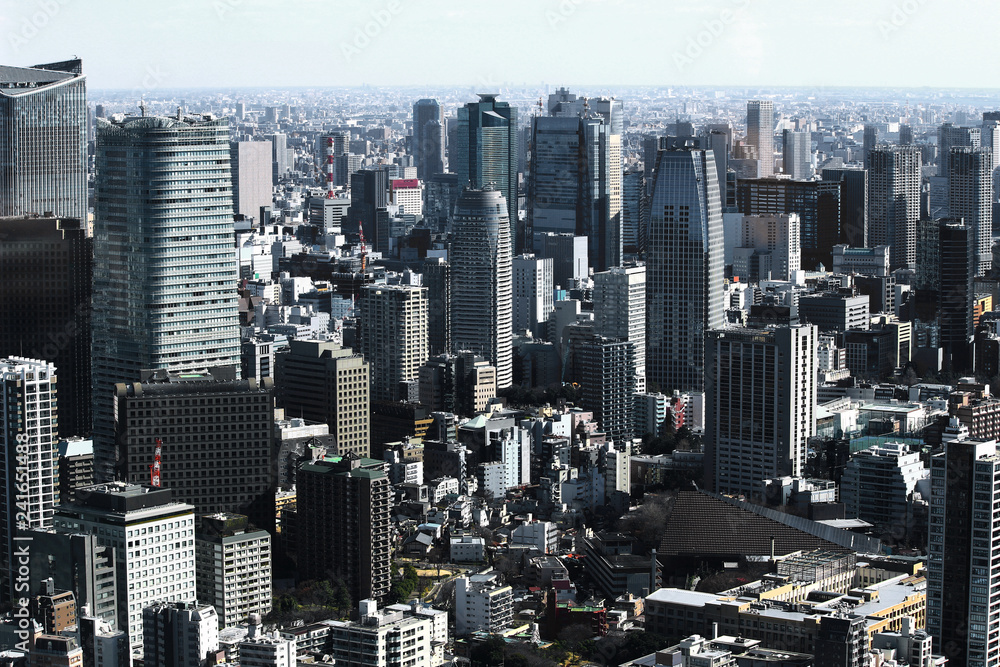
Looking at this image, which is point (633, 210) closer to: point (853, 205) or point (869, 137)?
point (853, 205)

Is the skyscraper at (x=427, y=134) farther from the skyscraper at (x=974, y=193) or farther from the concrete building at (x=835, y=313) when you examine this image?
the concrete building at (x=835, y=313)

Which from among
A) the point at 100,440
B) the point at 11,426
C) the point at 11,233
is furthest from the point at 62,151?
the point at 11,426

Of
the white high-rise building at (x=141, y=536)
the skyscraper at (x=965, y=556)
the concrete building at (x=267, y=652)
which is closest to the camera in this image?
the concrete building at (x=267, y=652)

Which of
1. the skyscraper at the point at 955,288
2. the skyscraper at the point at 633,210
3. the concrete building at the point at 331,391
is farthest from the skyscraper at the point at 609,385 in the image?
the skyscraper at the point at 633,210

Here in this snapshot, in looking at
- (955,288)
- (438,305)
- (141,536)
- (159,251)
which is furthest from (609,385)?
(141,536)

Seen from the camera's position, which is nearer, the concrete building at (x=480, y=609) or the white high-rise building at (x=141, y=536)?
the white high-rise building at (x=141, y=536)

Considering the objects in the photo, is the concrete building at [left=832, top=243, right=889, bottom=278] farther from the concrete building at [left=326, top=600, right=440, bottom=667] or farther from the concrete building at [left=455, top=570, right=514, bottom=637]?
the concrete building at [left=326, top=600, right=440, bottom=667]

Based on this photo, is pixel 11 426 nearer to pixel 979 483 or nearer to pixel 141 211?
pixel 141 211
